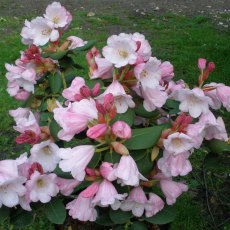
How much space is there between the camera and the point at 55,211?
5.67 feet

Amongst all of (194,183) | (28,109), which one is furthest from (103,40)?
(28,109)

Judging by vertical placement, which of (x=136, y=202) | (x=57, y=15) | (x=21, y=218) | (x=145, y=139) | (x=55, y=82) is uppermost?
(x=57, y=15)

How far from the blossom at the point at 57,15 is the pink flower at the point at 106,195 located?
0.73 meters

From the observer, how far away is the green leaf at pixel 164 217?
1771 millimetres

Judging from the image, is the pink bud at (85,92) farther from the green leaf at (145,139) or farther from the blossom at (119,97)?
the green leaf at (145,139)

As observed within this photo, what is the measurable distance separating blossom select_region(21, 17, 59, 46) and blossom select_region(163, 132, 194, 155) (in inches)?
26.4

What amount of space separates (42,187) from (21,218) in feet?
0.62

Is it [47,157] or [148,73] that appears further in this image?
[47,157]

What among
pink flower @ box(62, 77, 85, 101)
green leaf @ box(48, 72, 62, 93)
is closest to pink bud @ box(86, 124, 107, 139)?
pink flower @ box(62, 77, 85, 101)

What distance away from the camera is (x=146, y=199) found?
1.70m

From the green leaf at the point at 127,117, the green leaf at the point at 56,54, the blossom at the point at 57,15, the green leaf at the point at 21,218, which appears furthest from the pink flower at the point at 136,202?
the blossom at the point at 57,15

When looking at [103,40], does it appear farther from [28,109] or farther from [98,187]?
[98,187]

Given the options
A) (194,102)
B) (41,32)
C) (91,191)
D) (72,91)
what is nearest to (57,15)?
(41,32)

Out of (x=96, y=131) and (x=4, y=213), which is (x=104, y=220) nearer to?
(x=4, y=213)
